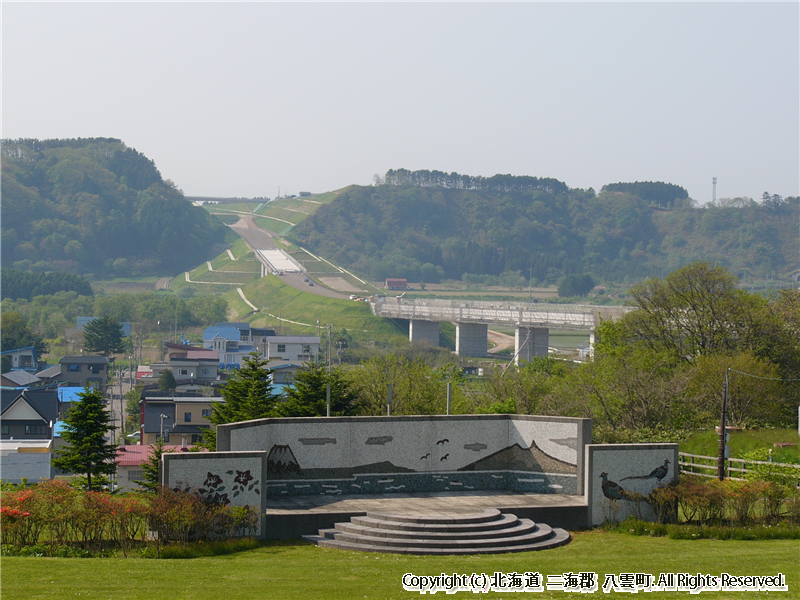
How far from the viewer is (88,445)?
72.3 feet

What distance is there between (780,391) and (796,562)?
23.5 m

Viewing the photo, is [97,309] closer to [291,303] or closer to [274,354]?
[291,303]

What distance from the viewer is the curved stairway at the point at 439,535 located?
1478 cm

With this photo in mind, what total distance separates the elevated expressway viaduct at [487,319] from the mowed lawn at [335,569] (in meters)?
57.9

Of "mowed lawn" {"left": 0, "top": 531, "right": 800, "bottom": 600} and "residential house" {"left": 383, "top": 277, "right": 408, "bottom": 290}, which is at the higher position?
"residential house" {"left": 383, "top": 277, "right": 408, "bottom": 290}

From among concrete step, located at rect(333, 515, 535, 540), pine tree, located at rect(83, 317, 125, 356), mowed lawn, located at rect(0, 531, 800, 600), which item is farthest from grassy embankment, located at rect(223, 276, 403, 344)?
mowed lawn, located at rect(0, 531, 800, 600)

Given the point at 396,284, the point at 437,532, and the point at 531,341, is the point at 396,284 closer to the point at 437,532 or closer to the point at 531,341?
the point at 531,341

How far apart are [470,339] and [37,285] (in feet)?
229

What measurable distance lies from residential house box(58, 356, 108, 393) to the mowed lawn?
202 feet

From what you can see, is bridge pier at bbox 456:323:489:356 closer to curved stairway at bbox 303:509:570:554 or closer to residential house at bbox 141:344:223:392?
residential house at bbox 141:344:223:392

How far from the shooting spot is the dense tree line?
423 ft

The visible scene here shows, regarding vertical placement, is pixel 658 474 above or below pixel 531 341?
below

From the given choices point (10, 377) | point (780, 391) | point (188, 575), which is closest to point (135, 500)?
point (188, 575)

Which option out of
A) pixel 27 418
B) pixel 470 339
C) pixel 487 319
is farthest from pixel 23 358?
pixel 470 339
